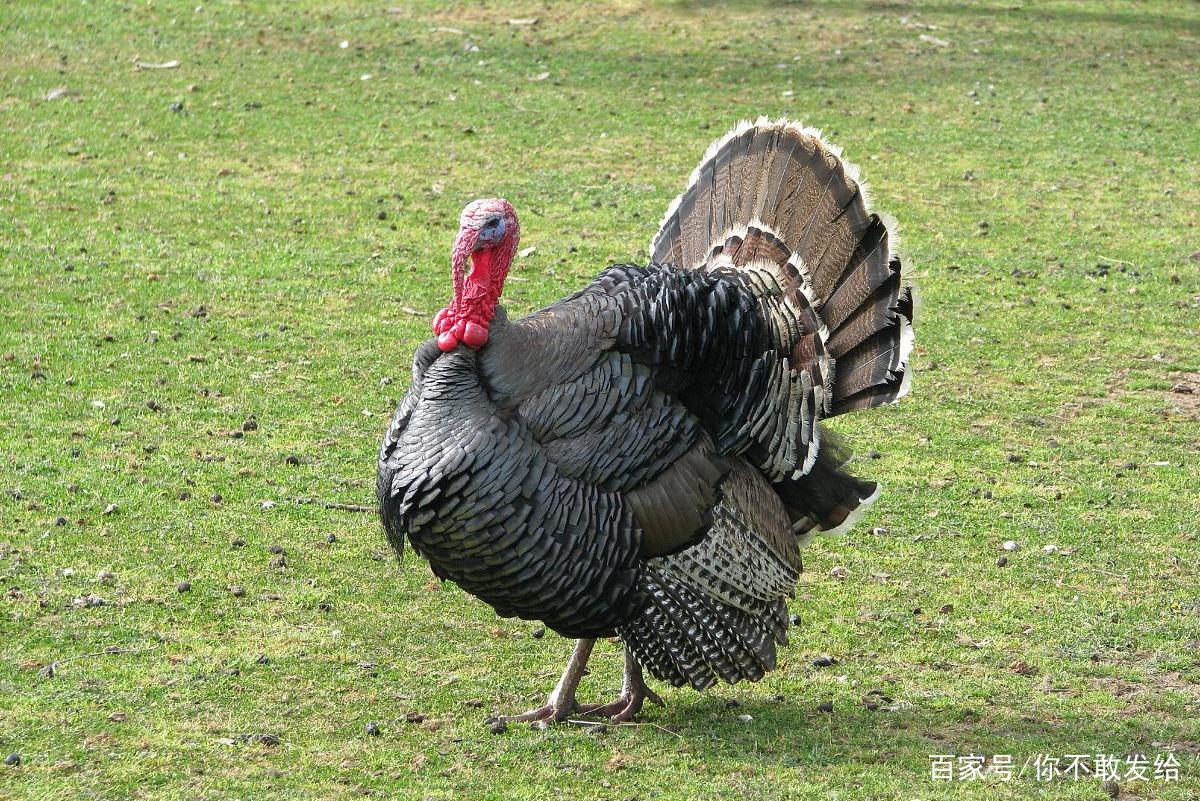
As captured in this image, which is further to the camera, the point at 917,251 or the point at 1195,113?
the point at 1195,113

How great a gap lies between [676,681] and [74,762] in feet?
7.34

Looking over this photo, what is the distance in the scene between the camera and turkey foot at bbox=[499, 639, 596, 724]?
19.7ft

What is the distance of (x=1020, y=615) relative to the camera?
6.84 metres

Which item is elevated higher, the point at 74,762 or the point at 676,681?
the point at 676,681

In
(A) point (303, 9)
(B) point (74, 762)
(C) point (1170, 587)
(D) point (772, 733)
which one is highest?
(A) point (303, 9)

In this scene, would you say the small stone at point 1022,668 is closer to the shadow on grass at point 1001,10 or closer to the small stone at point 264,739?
the small stone at point 264,739

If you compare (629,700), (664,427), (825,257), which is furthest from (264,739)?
→ (825,257)

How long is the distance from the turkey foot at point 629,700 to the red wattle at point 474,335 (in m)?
1.45

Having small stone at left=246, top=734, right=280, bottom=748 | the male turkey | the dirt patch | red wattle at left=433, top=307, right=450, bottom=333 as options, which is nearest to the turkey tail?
the male turkey

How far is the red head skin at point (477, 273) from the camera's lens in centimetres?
558

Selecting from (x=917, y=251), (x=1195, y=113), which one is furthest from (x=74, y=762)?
(x=1195, y=113)

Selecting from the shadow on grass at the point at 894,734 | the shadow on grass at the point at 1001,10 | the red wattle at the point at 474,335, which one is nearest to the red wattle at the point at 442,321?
the red wattle at the point at 474,335

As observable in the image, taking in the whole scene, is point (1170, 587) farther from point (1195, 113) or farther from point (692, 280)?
point (1195, 113)

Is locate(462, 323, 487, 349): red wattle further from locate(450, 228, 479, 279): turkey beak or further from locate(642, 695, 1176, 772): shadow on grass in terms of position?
locate(642, 695, 1176, 772): shadow on grass
